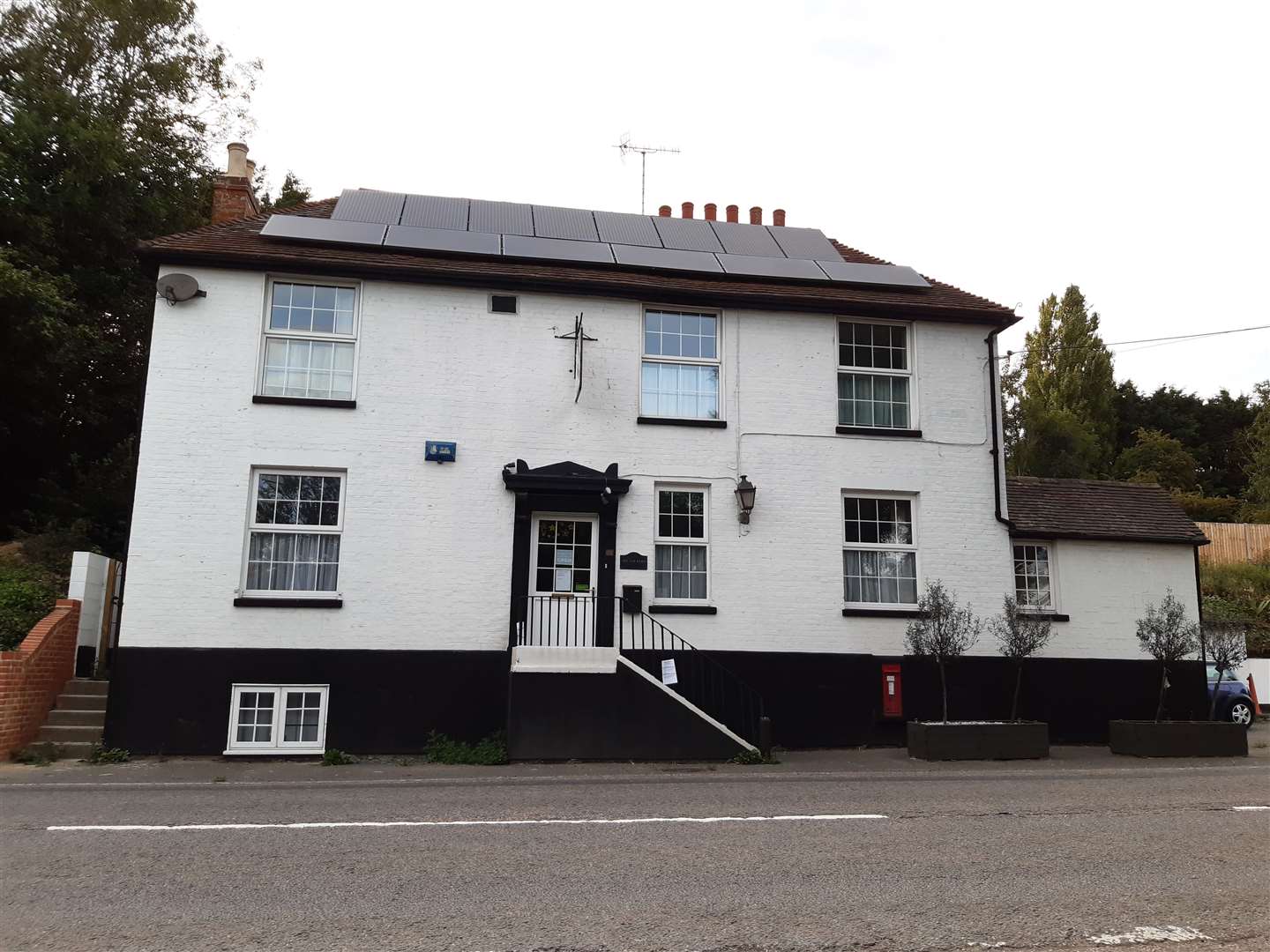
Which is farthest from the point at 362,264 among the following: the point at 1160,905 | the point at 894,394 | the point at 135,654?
the point at 1160,905

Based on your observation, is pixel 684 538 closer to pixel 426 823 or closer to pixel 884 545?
pixel 884 545

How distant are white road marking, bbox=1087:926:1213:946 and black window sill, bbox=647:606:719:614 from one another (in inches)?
366

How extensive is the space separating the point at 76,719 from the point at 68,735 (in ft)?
1.05

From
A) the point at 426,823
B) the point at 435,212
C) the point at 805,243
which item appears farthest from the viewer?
the point at 805,243

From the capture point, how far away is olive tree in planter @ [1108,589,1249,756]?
1363 cm

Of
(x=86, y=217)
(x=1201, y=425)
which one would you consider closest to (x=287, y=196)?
(x=86, y=217)

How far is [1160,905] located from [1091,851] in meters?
1.28

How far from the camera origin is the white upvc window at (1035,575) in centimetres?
1576

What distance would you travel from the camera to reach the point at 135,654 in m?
13.0

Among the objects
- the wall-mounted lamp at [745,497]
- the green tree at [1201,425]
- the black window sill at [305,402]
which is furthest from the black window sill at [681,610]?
the green tree at [1201,425]

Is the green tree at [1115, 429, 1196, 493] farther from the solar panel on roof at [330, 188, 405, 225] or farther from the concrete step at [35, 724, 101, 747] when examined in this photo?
the concrete step at [35, 724, 101, 747]

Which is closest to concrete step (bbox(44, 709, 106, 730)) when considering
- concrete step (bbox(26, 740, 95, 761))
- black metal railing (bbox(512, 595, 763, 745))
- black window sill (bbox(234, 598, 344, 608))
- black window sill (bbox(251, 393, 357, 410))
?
concrete step (bbox(26, 740, 95, 761))

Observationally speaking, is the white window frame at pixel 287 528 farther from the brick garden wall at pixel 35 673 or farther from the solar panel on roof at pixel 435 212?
the solar panel on roof at pixel 435 212

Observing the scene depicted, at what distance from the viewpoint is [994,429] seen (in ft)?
51.6
